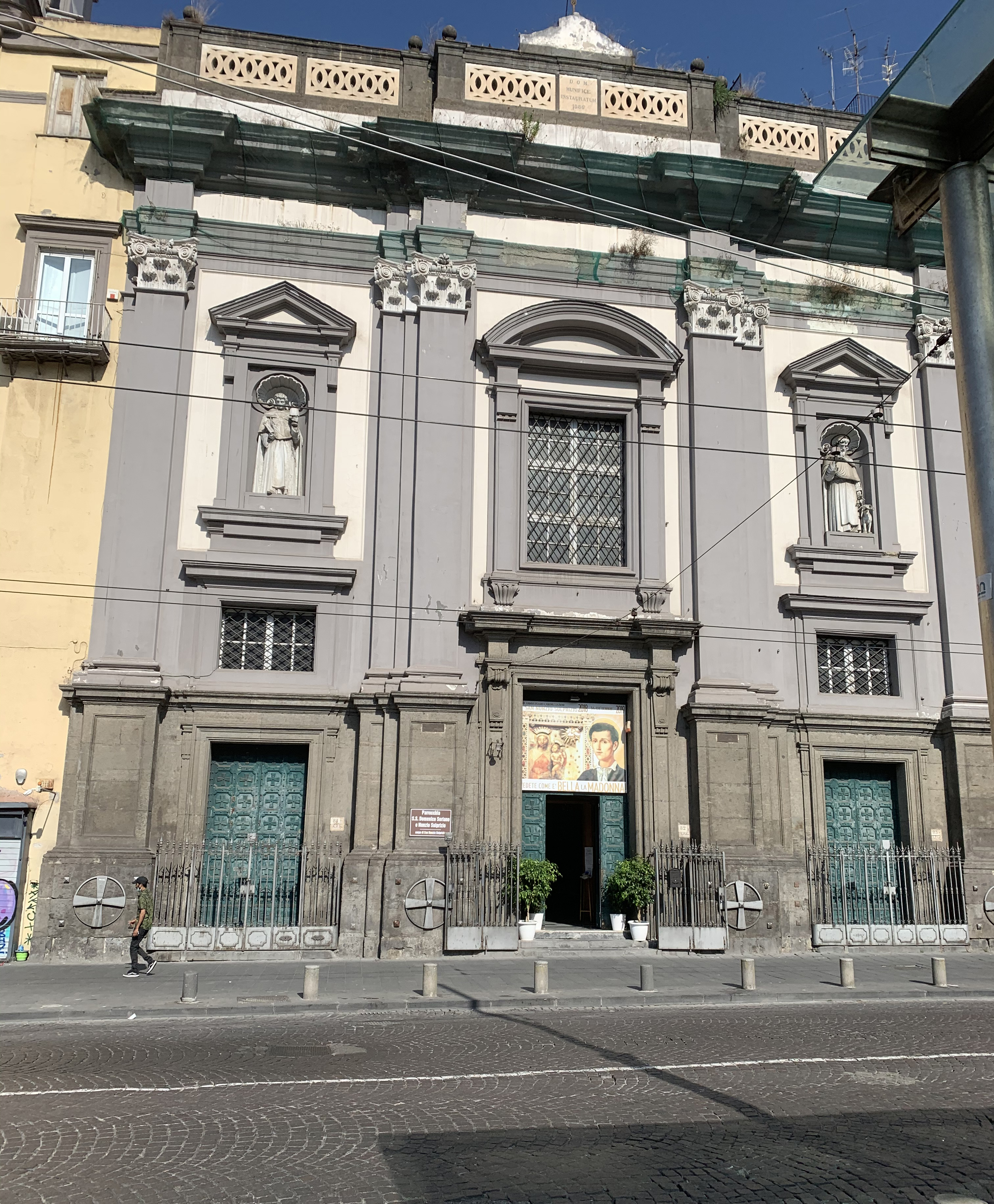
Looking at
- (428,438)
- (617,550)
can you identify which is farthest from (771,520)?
(428,438)

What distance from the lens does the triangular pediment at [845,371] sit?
21062mm

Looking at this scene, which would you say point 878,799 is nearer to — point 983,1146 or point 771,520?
point 771,520

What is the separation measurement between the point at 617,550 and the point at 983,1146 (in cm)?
1426

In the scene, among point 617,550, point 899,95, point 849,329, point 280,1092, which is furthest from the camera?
point 849,329

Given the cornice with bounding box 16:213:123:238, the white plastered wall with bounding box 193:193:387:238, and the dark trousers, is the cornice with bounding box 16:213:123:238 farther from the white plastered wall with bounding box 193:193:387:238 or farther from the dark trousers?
the dark trousers

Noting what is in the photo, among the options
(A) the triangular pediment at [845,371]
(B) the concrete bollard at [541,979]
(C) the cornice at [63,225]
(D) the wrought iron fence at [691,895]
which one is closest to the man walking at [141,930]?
(B) the concrete bollard at [541,979]

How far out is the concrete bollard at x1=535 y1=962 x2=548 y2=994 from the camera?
13172 mm

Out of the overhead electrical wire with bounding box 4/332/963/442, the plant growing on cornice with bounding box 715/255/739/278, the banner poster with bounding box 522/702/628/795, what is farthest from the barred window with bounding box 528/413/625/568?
the plant growing on cornice with bounding box 715/255/739/278

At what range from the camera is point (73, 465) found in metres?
18.7

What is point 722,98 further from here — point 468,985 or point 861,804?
point 468,985

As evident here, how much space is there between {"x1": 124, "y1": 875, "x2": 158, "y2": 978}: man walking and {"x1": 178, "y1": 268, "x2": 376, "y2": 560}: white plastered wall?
6187 millimetres

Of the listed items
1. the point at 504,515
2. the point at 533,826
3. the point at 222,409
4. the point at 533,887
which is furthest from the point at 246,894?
the point at 222,409

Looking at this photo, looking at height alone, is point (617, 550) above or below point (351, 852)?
above

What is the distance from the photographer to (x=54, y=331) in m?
19.1
